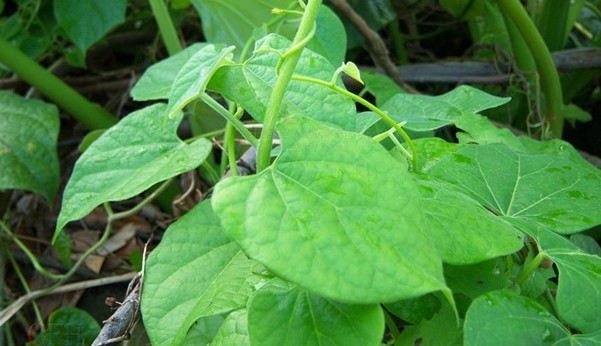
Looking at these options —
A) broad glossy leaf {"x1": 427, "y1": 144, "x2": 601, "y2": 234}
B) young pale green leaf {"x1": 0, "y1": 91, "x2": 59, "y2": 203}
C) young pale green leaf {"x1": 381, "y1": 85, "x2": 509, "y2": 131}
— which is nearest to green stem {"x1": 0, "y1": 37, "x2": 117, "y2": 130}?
young pale green leaf {"x1": 0, "y1": 91, "x2": 59, "y2": 203}

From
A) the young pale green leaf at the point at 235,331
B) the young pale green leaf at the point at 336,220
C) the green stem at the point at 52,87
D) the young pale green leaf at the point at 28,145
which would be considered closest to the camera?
the young pale green leaf at the point at 336,220


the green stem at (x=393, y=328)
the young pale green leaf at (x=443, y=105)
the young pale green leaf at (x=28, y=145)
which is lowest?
the young pale green leaf at (x=28, y=145)

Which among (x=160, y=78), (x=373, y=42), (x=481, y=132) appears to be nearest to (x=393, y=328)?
(x=481, y=132)

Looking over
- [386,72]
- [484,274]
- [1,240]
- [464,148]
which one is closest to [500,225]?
[484,274]

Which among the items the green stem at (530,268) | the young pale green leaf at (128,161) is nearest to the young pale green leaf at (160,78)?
the young pale green leaf at (128,161)

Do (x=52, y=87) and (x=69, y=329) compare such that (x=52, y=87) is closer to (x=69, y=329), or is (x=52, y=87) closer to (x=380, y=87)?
(x=69, y=329)

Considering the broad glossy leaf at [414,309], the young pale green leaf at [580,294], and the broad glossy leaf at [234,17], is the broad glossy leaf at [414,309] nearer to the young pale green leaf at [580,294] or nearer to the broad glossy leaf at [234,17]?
the young pale green leaf at [580,294]

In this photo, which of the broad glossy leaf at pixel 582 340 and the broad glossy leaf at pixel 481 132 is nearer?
the broad glossy leaf at pixel 582 340
